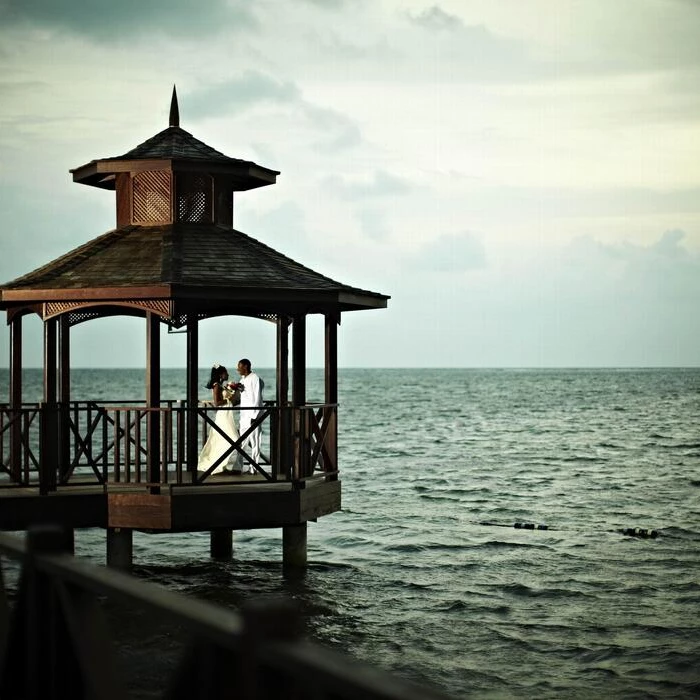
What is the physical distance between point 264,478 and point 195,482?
4.22 ft

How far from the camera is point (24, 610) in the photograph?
481 cm

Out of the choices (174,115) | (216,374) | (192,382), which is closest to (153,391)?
(216,374)

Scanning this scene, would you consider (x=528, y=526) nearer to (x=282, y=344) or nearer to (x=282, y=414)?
(x=282, y=344)

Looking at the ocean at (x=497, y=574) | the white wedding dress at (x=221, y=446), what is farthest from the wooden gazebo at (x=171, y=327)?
the ocean at (x=497, y=574)

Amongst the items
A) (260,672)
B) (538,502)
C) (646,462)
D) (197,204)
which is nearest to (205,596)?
(197,204)

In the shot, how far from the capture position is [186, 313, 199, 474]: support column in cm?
1642

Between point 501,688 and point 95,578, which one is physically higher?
point 95,578

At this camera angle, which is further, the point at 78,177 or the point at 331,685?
the point at 78,177

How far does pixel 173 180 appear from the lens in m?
16.9

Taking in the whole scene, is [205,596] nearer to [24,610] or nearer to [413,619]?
[413,619]

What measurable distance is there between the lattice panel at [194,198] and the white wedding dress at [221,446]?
2649 mm

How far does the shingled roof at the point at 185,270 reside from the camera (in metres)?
15.1

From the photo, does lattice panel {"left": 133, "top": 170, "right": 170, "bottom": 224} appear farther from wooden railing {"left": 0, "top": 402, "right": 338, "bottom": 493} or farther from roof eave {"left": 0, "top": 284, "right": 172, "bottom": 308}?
wooden railing {"left": 0, "top": 402, "right": 338, "bottom": 493}

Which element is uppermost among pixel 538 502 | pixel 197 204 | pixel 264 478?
pixel 197 204
